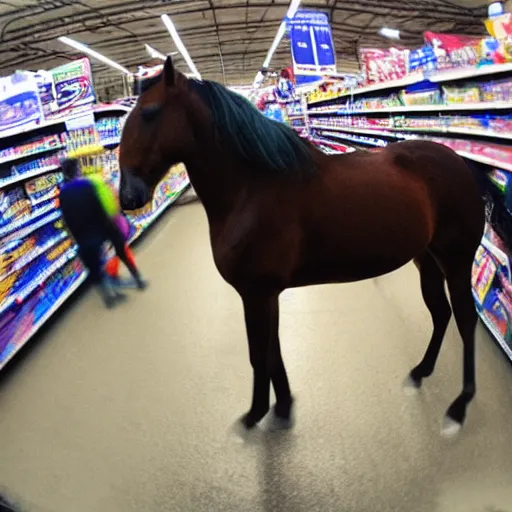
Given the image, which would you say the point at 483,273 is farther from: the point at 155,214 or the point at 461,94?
the point at 155,214

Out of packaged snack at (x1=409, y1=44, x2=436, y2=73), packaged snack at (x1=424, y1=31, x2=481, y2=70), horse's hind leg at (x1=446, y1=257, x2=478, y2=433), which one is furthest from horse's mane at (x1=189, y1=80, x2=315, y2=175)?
packaged snack at (x1=409, y1=44, x2=436, y2=73)

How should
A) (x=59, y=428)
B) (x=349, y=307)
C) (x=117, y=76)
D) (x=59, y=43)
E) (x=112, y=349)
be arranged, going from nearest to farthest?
(x=59, y=428), (x=112, y=349), (x=349, y=307), (x=59, y=43), (x=117, y=76)

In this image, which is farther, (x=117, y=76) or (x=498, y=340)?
(x=117, y=76)

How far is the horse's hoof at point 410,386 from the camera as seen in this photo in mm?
2475

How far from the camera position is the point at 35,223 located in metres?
3.83

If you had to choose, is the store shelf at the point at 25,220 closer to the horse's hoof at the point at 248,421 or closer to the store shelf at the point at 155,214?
the store shelf at the point at 155,214

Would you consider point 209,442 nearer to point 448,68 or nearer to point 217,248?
point 217,248

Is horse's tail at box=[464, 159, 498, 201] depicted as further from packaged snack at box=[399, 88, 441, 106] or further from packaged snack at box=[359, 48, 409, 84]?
packaged snack at box=[359, 48, 409, 84]

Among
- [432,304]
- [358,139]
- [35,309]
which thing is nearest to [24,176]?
[35,309]

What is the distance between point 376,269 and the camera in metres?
2.01

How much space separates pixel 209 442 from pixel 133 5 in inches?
462

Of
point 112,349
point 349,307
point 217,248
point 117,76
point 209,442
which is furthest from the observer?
point 117,76

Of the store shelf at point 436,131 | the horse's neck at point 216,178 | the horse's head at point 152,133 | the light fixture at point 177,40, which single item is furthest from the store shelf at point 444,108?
the light fixture at point 177,40

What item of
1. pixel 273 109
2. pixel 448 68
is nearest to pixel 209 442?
pixel 448 68
